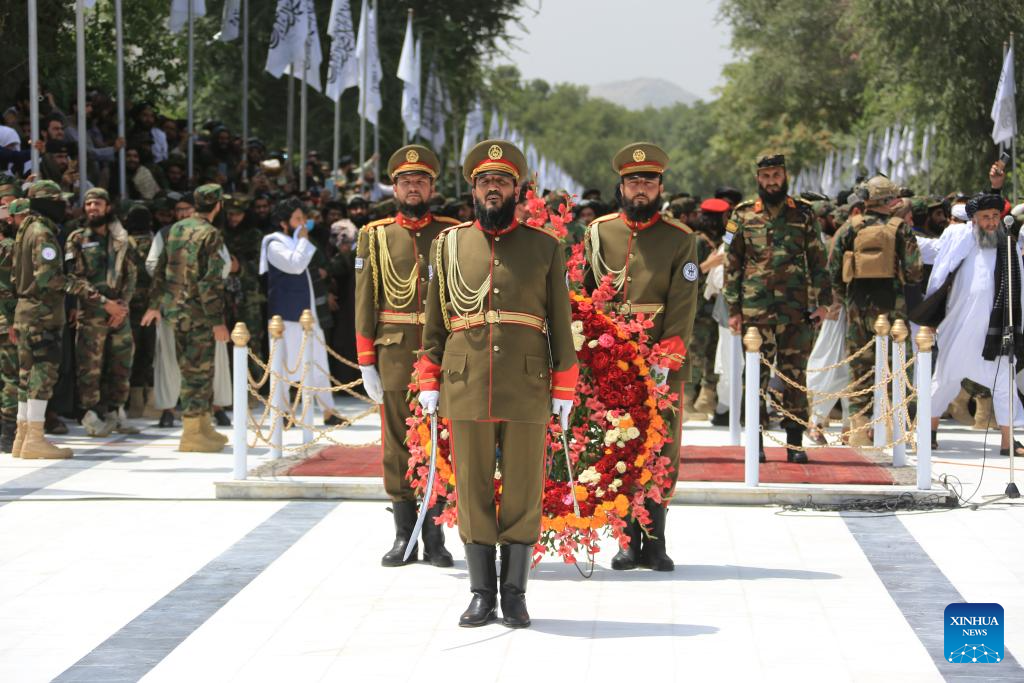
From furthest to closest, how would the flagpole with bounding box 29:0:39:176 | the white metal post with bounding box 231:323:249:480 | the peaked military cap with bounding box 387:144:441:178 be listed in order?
the flagpole with bounding box 29:0:39:176 < the white metal post with bounding box 231:323:249:480 < the peaked military cap with bounding box 387:144:441:178

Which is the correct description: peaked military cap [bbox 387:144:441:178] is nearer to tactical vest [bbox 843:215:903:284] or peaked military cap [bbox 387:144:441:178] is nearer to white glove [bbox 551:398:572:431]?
white glove [bbox 551:398:572:431]

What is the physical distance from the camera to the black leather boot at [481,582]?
24.2ft

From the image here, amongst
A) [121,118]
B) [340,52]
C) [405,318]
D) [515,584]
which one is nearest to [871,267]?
[405,318]

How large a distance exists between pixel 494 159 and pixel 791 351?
510cm

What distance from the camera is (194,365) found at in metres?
13.6

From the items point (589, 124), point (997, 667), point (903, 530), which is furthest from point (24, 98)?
point (589, 124)

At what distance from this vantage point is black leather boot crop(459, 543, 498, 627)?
7.39 m

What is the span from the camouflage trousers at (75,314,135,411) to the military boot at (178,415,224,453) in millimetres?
1119

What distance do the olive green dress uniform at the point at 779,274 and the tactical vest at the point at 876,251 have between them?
1.66 m

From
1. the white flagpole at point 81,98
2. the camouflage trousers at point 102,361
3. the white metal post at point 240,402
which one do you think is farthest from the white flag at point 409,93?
the white metal post at point 240,402

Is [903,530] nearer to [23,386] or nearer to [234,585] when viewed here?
[234,585]

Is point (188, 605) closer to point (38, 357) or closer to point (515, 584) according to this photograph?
point (515, 584)

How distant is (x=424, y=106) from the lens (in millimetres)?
36375

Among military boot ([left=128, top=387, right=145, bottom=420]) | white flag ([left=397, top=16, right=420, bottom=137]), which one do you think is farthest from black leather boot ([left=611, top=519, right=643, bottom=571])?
white flag ([left=397, top=16, right=420, bottom=137])
